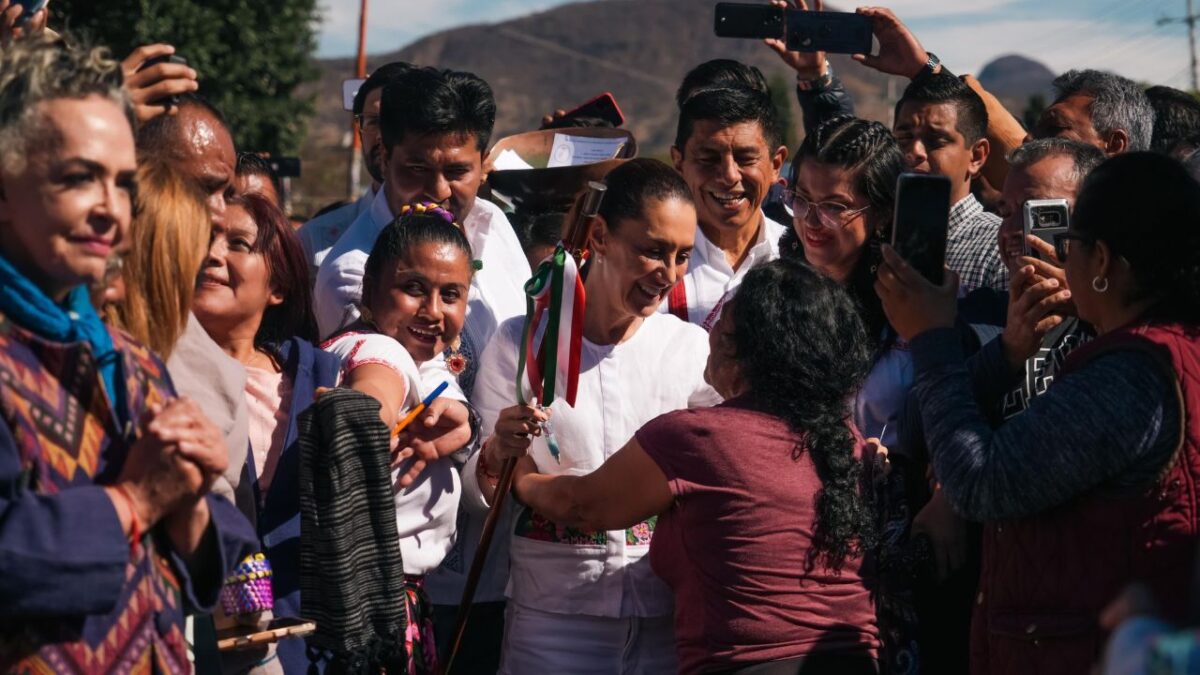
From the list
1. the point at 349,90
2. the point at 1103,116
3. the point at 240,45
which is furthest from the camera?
the point at 240,45

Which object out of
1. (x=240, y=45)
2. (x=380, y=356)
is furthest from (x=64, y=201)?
(x=240, y=45)

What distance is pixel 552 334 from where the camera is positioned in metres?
3.83

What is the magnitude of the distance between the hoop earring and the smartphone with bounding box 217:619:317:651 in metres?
1.23

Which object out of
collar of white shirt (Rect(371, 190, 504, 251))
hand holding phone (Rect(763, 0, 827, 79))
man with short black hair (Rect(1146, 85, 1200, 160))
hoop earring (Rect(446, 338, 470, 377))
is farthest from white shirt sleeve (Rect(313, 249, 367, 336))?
man with short black hair (Rect(1146, 85, 1200, 160))

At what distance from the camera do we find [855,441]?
357cm

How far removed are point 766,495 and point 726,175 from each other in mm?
1918

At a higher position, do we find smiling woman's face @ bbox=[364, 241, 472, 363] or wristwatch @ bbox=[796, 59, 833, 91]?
→ wristwatch @ bbox=[796, 59, 833, 91]

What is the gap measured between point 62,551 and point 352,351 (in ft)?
5.66

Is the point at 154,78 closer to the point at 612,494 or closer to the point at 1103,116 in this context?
the point at 612,494

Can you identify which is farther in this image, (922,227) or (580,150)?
(580,150)

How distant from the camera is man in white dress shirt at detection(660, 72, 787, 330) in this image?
5074mm

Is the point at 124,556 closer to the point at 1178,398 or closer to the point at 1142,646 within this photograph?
the point at 1142,646

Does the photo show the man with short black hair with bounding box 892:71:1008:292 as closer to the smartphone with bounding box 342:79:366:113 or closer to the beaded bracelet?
the smartphone with bounding box 342:79:366:113

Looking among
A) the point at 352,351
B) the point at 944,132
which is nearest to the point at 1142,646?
the point at 352,351
